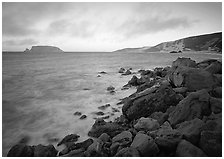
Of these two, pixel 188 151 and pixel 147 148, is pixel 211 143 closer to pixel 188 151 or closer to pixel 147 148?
pixel 188 151

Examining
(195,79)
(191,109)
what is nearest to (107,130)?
(191,109)

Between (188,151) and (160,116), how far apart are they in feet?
5.94

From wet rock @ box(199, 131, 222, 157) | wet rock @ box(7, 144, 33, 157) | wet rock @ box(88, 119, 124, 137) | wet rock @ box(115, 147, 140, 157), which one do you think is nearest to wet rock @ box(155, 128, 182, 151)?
wet rock @ box(199, 131, 222, 157)

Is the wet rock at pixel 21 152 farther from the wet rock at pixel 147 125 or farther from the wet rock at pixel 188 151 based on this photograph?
the wet rock at pixel 188 151

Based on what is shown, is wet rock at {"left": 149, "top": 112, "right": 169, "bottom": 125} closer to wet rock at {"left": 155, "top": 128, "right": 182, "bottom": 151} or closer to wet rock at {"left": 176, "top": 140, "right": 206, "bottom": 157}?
wet rock at {"left": 155, "top": 128, "right": 182, "bottom": 151}

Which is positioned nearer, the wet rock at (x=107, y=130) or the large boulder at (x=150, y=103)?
the wet rock at (x=107, y=130)

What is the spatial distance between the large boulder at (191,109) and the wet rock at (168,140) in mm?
874

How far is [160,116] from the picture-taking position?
511 centimetres

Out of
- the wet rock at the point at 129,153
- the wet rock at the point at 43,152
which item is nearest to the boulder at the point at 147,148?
the wet rock at the point at 129,153

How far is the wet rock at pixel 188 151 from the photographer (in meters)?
3.30

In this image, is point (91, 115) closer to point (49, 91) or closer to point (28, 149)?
point (28, 149)

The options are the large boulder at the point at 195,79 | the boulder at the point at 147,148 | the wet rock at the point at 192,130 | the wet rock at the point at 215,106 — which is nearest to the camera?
the boulder at the point at 147,148

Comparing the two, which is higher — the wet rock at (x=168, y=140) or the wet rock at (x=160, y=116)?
the wet rock at (x=160, y=116)

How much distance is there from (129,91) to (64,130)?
5.48 meters
